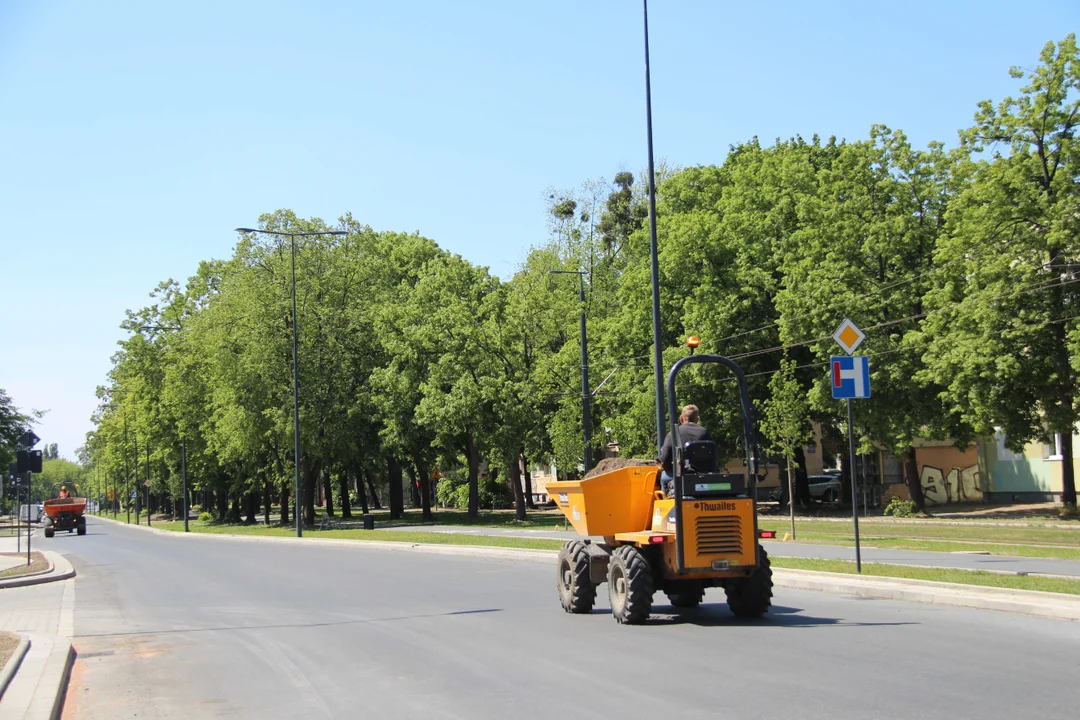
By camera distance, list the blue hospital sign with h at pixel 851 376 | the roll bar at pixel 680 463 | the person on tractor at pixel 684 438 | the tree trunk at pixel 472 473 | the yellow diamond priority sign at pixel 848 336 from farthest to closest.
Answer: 1. the tree trunk at pixel 472 473
2. the yellow diamond priority sign at pixel 848 336
3. the blue hospital sign with h at pixel 851 376
4. the person on tractor at pixel 684 438
5. the roll bar at pixel 680 463

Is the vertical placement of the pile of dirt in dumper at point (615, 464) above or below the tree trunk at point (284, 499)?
above

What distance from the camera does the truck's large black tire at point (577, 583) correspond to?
13492 millimetres

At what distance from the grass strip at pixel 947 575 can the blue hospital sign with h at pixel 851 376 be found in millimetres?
2832

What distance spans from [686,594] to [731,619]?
0.82 m

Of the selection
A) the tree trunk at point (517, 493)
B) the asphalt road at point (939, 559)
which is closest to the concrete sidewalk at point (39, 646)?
the asphalt road at point (939, 559)

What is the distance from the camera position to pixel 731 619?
496 inches

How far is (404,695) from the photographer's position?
8711 mm

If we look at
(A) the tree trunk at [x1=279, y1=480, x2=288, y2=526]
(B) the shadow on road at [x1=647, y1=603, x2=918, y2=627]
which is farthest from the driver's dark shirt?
(A) the tree trunk at [x1=279, y1=480, x2=288, y2=526]

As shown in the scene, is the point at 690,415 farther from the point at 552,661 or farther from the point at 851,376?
the point at 851,376

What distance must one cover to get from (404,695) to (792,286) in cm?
3678

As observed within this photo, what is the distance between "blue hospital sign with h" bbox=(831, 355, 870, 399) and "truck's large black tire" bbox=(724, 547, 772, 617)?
16.1ft

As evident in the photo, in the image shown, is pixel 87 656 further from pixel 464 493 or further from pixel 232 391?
pixel 464 493

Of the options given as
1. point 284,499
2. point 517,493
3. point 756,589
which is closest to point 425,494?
point 517,493

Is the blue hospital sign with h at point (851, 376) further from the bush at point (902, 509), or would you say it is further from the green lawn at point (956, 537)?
the bush at point (902, 509)
